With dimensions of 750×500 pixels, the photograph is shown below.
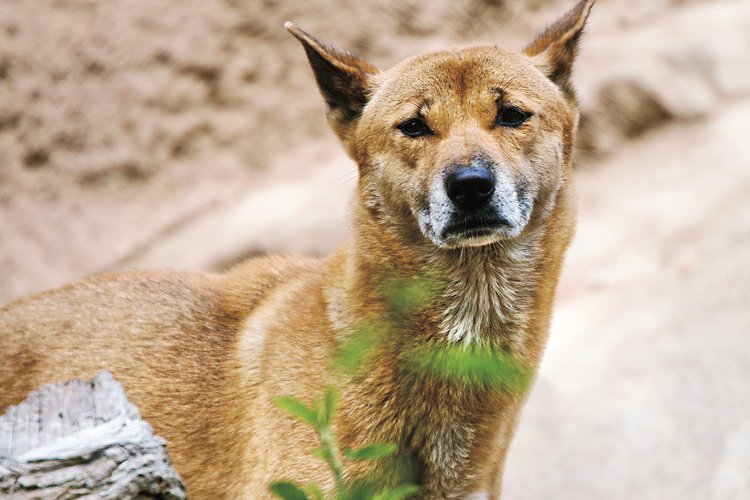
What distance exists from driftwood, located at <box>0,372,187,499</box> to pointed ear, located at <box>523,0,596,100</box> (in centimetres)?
230

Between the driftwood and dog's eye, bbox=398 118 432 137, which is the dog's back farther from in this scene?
the driftwood

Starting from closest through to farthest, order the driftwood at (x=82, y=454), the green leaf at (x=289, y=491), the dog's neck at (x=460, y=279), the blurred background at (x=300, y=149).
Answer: the green leaf at (x=289, y=491) < the driftwood at (x=82, y=454) < the dog's neck at (x=460, y=279) < the blurred background at (x=300, y=149)

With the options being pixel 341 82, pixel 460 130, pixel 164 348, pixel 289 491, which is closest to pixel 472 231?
pixel 460 130

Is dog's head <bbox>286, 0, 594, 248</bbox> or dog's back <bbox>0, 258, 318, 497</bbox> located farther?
dog's back <bbox>0, 258, 318, 497</bbox>

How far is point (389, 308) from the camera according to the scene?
354 cm

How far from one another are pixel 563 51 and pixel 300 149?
13.9 feet

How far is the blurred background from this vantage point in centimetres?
677

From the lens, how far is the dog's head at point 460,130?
3.44 m

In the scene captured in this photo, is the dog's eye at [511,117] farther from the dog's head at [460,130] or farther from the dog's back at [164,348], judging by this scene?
the dog's back at [164,348]

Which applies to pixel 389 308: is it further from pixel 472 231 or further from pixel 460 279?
pixel 472 231

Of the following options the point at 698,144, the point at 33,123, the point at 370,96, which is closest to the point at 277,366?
the point at 370,96

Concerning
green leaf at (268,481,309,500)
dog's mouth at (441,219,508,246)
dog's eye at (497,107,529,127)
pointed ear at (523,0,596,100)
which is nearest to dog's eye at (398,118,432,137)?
dog's eye at (497,107,529,127)

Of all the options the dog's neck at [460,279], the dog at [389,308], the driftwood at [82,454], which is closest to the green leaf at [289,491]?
the driftwood at [82,454]

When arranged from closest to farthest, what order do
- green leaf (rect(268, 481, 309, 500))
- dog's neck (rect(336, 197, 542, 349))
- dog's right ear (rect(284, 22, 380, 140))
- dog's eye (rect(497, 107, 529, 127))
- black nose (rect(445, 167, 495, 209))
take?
green leaf (rect(268, 481, 309, 500)) < black nose (rect(445, 167, 495, 209)) < dog's neck (rect(336, 197, 542, 349)) < dog's eye (rect(497, 107, 529, 127)) < dog's right ear (rect(284, 22, 380, 140))
